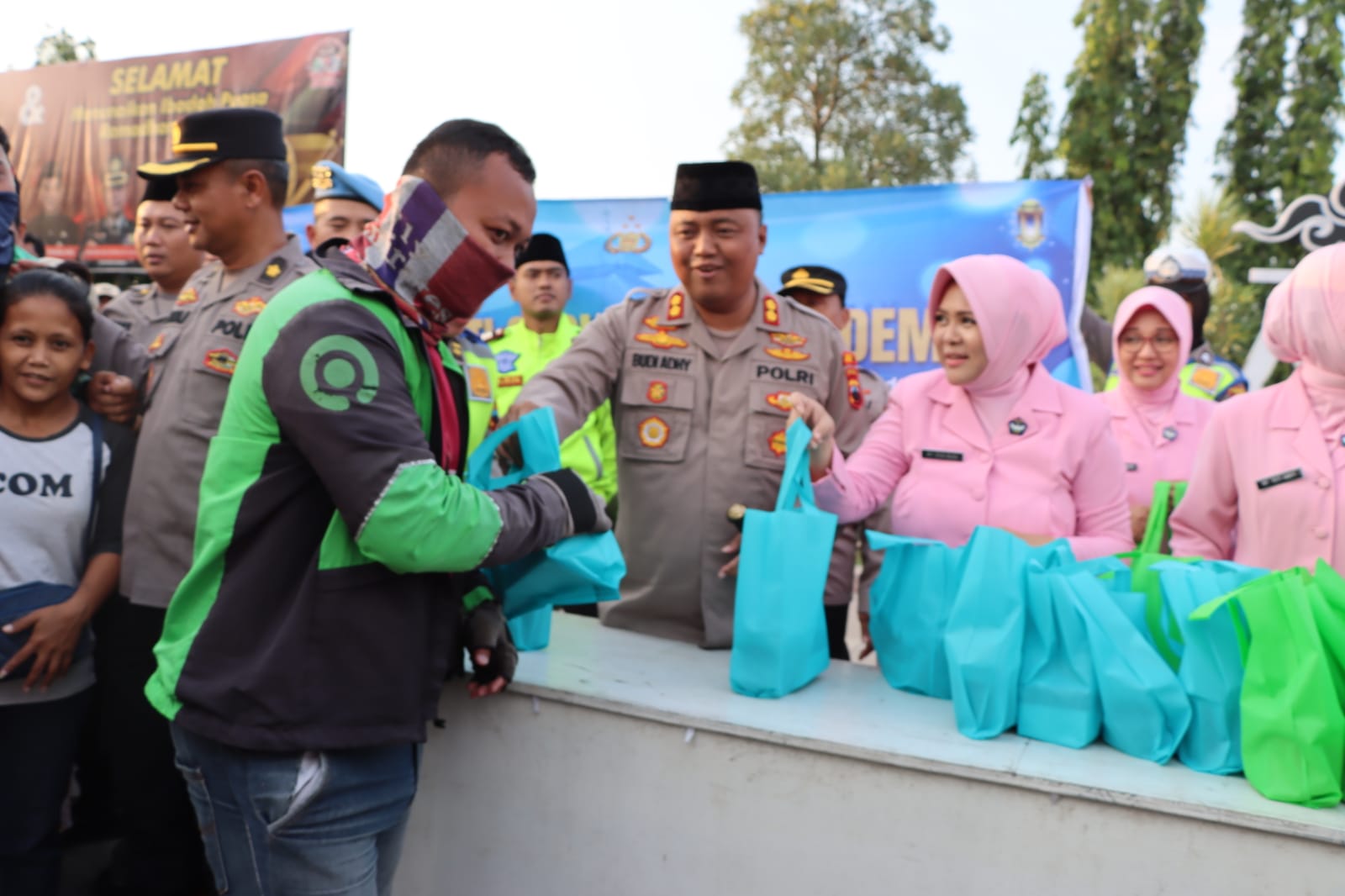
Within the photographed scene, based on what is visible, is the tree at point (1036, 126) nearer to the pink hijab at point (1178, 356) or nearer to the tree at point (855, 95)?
the tree at point (855, 95)

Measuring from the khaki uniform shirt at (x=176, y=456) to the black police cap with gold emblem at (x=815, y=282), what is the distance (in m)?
2.78

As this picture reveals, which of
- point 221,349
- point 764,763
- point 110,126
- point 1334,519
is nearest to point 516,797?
point 764,763

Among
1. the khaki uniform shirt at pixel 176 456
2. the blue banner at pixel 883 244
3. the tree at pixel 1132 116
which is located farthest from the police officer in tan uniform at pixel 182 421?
the tree at pixel 1132 116

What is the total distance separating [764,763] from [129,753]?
5.16 ft

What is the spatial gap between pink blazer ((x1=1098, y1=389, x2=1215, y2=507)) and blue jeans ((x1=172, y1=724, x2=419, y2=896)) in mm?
2800

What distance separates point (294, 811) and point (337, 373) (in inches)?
24.6

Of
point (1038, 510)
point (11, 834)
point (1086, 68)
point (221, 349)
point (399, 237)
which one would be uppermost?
point (1086, 68)

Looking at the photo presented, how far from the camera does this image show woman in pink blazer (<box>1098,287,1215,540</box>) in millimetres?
3553

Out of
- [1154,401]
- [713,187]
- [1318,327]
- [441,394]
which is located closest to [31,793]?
[441,394]

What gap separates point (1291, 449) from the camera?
2248 mm

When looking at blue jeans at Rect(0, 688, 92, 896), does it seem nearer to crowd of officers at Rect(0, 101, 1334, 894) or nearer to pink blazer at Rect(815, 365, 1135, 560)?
crowd of officers at Rect(0, 101, 1334, 894)

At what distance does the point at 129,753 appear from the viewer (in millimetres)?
2426

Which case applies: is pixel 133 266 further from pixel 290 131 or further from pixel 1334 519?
pixel 1334 519

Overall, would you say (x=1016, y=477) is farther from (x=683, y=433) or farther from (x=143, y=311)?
(x=143, y=311)
